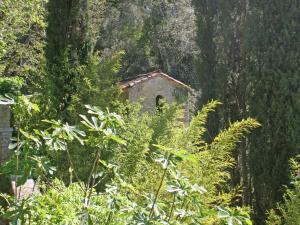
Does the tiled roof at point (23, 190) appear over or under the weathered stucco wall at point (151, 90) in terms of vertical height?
over

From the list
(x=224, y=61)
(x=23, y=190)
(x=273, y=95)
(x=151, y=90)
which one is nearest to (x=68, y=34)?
(x=224, y=61)

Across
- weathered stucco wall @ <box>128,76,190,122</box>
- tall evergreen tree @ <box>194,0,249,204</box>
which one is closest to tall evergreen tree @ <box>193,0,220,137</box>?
tall evergreen tree @ <box>194,0,249,204</box>

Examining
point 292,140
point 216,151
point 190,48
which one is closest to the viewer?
point 216,151

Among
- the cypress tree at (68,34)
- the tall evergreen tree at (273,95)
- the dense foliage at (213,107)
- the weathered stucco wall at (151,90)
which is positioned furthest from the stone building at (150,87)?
the tall evergreen tree at (273,95)

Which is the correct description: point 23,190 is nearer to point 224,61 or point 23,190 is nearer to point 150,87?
point 224,61

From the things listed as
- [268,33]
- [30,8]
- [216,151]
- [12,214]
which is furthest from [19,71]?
[12,214]

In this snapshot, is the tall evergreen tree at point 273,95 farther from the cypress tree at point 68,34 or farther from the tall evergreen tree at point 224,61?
the cypress tree at point 68,34

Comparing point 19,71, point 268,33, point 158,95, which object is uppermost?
point 268,33

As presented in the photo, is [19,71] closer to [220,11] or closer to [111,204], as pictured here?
[220,11]

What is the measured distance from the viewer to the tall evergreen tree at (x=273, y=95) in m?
5.90

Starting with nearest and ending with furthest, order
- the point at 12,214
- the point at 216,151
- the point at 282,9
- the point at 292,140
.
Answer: the point at 12,214
the point at 216,151
the point at 292,140
the point at 282,9

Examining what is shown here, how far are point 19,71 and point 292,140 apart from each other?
1103cm

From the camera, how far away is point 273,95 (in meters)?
6.19

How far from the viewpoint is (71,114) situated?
21.5 feet
